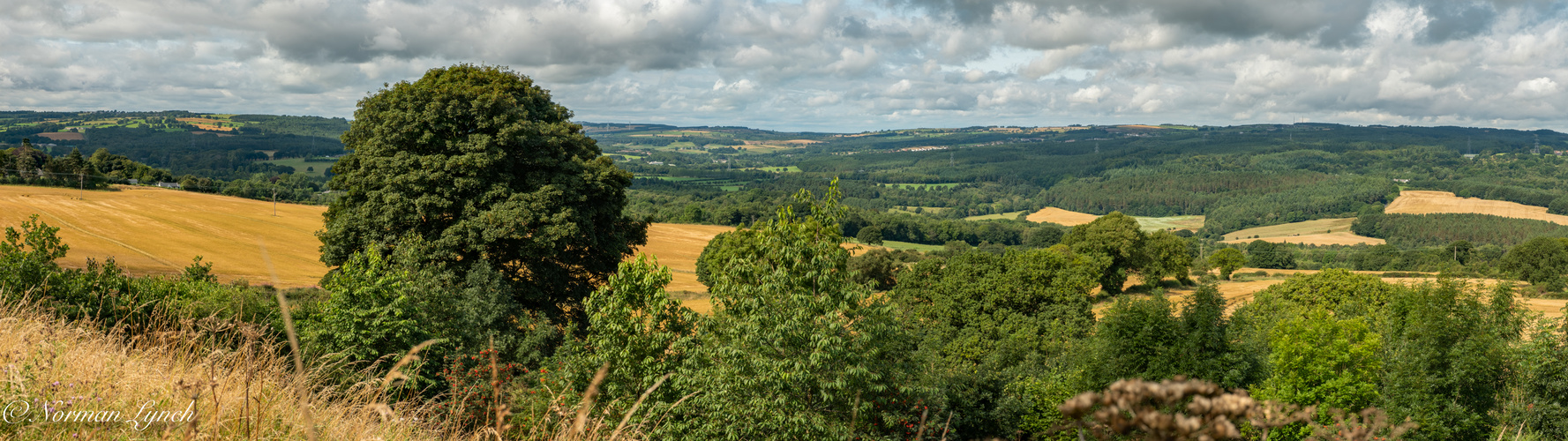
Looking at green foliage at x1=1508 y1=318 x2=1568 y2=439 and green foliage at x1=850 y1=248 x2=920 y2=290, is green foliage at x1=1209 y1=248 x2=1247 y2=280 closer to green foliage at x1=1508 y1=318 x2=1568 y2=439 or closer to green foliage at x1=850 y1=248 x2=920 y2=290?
green foliage at x1=850 y1=248 x2=920 y2=290

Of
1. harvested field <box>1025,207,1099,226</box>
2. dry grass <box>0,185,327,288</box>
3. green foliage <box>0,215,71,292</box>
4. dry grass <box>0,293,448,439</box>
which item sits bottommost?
harvested field <box>1025,207,1099,226</box>

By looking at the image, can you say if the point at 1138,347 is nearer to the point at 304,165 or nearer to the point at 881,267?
the point at 881,267

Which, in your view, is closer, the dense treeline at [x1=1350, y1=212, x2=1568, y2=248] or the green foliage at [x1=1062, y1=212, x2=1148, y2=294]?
the green foliage at [x1=1062, y1=212, x2=1148, y2=294]

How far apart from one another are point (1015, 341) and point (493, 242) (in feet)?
82.6

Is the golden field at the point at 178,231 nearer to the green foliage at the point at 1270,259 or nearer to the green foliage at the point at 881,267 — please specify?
the green foliage at the point at 881,267

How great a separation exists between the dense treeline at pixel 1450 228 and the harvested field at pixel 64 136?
25828cm

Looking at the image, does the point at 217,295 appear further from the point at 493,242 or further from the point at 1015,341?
the point at 1015,341

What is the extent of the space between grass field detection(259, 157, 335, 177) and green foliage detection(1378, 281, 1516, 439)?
157 m

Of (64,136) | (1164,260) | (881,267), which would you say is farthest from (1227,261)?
(64,136)

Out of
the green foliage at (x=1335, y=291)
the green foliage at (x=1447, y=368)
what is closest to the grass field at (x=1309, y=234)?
the green foliage at (x=1335, y=291)

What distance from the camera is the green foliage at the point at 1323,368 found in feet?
77.8

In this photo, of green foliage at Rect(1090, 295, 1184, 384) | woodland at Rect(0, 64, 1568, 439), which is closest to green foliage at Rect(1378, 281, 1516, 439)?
woodland at Rect(0, 64, 1568, 439)

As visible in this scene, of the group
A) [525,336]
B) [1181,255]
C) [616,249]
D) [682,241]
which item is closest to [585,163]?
[616,249]

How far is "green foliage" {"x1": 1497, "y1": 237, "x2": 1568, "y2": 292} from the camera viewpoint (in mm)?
63463
